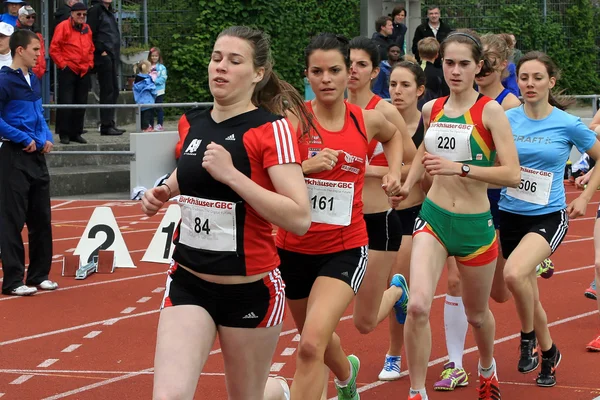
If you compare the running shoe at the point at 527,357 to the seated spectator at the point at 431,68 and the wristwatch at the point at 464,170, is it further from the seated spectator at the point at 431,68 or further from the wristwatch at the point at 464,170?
the seated spectator at the point at 431,68

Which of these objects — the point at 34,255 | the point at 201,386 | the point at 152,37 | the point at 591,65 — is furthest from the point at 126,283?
the point at 591,65

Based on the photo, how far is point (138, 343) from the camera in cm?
734

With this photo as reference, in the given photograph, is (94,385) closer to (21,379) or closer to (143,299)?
(21,379)

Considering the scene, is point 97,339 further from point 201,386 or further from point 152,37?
point 152,37

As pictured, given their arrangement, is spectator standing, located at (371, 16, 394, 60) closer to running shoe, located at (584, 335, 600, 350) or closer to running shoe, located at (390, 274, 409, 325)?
running shoe, located at (584, 335, 600, 350)

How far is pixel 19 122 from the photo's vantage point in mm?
8914

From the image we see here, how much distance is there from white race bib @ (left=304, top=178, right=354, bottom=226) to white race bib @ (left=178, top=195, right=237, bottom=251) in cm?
118

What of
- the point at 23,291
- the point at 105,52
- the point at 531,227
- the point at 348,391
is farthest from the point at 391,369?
the point at 105,52

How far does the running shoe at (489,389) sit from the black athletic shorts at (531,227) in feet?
3.02

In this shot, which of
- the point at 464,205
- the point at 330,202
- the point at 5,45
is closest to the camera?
the point at 330,202

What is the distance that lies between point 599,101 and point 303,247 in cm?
1211

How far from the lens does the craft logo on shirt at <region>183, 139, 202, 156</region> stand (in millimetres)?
4095

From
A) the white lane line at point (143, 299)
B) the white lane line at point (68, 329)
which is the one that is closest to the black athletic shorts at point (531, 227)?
the white lane line at point (68, 329)

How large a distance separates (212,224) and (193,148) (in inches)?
12.5
